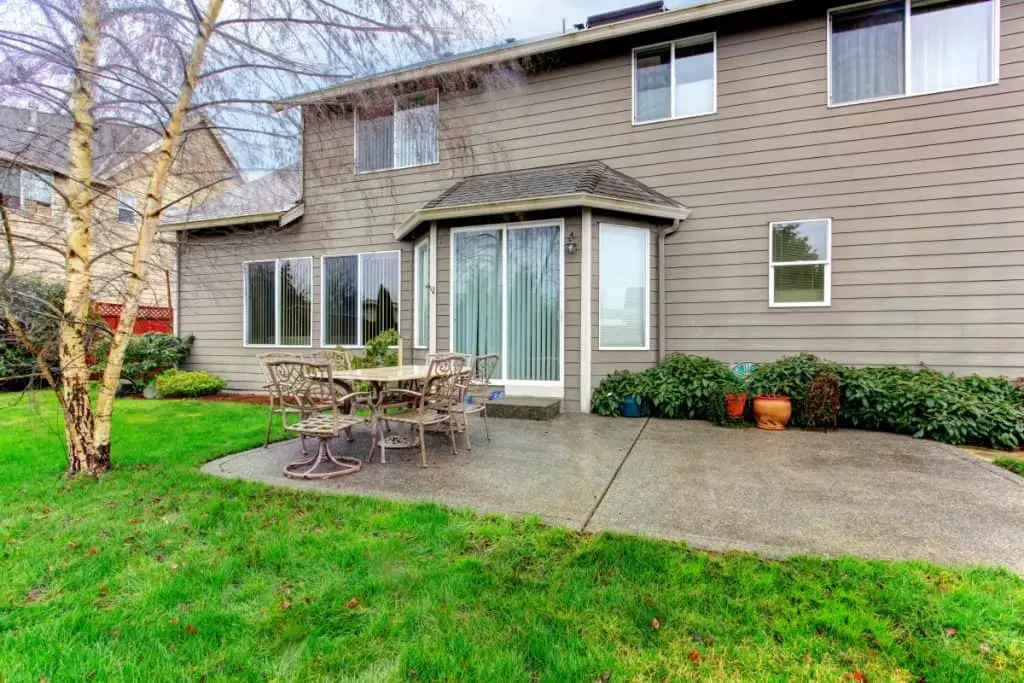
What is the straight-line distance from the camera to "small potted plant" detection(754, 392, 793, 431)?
5.65 metres

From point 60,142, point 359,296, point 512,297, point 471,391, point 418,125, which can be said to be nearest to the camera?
point 60,142

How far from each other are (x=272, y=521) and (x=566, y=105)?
7403 millimetres

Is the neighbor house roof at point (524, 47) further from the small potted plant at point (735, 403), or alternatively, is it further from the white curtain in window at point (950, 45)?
the small potted plant at point (735, 403)

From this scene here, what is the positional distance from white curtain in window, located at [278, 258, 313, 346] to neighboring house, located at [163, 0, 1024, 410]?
6.44 feet

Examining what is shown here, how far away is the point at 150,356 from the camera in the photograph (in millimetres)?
9297

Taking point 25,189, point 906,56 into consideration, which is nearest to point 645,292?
point 906,56

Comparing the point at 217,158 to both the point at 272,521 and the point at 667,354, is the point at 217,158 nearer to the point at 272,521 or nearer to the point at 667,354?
the point at 272,521

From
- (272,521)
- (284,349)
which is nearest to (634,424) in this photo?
(272,521)

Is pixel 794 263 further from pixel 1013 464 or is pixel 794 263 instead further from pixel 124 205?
pixel 124 205

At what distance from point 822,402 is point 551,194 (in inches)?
173

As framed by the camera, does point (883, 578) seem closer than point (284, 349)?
Yes

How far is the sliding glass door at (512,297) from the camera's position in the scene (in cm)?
687

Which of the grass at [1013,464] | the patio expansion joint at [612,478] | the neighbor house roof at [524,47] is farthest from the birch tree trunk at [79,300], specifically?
the grass at [1013,464]

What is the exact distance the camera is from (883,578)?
7.20ft
